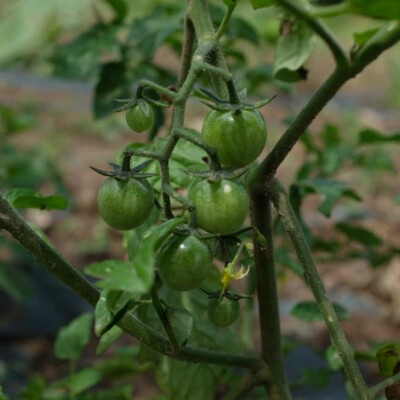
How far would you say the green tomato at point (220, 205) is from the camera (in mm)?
602

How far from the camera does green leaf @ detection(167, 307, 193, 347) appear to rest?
0.72 m

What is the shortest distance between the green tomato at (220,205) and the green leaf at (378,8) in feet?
0.71

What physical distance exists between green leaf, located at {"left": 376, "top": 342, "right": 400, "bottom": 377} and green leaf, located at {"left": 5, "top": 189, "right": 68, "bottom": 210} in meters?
0.48

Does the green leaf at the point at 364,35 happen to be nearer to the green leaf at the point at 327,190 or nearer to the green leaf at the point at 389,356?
the green leaf at the point at 389,356

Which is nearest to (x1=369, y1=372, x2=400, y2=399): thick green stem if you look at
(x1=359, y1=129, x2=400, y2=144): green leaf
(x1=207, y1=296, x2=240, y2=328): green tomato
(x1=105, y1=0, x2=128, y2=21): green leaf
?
(x1=207, y1=296, x2=240, y2=328): green tomato

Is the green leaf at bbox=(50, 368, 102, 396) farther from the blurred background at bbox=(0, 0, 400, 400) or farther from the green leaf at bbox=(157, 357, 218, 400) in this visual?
the blurred background at bbox=(0, 0, 400, 400)

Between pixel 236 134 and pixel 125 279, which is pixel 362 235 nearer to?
pixel 236 134

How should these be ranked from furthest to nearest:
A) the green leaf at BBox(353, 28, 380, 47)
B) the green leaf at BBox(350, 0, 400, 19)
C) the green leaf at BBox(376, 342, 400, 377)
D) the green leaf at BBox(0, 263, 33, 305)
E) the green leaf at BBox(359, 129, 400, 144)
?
1. the green leaf at BBox(0, 263, 33, 305)
2. the green leaf at BBox(359, 129, 400, 144)
3. the green leaf at BBox(376, 342, 400, 377)
4. the green leaf at BBox(353, 28, 380, 47)
5. the green leaf at BBox(350, 0, 400, 19)

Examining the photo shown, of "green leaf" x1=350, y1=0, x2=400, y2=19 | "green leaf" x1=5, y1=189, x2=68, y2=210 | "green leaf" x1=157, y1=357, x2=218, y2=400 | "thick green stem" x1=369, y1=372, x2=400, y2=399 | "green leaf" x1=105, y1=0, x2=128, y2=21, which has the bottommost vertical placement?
"green leaf" x1=157, y1=357, x2=218, y2=400

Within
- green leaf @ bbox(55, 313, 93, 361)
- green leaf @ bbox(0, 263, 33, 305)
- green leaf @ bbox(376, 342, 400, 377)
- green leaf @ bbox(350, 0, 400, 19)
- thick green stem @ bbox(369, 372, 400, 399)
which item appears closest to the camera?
green leaf @ bbox(350, 0, 400, 19)

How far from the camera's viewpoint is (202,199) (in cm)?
61

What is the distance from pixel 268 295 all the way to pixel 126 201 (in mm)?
307

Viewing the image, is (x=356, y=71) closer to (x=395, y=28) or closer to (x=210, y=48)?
(x=395, y=28)

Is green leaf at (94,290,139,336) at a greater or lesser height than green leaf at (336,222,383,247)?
greater
